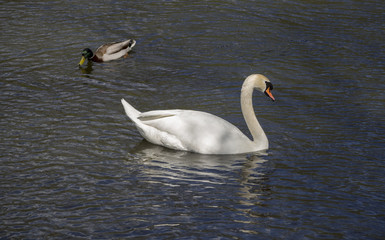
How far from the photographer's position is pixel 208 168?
360 inches

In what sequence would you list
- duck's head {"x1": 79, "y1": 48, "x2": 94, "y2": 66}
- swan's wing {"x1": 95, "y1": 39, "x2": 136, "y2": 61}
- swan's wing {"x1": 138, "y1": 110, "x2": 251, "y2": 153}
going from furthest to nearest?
swan's wing {"x1": 95, "y1": 39, "x2": 136, "y2": 61}, duck's head {"x1": 79, "y1": 48, "x2": 94, "y2": 66}, swan's wing {"x1": 138, "y1": 110, "x2": 251, "y2": 153}

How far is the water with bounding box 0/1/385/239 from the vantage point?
769 cm

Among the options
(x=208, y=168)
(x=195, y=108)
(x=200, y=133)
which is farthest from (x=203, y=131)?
(x=195, y=108)

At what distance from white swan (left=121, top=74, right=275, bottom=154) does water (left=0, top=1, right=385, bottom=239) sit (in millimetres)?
178

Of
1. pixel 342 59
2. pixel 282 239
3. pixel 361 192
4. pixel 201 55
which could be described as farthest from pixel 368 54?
pixel 282 239

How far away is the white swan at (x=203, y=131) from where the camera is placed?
968 cm

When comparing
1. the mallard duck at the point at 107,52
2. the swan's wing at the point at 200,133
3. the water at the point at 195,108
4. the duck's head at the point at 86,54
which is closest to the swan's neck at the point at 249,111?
the swan's wing at the point at 200,133

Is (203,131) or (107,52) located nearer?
(203,131)

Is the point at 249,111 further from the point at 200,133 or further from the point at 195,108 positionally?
the point at 195,108

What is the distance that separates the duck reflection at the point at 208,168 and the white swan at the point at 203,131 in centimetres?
12

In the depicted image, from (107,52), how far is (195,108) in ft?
12.2

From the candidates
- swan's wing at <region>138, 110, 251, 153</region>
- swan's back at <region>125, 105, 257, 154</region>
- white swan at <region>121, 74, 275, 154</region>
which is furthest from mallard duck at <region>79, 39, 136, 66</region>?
swan's wing at <region>138, 110, 251, 153</region>

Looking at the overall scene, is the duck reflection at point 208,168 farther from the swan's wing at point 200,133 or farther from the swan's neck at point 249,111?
the swan's neck at point 249,111

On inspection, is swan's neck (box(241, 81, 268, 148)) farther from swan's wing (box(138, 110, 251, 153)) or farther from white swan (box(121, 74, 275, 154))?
swan's wing (box(138, 110, 251, 153))
